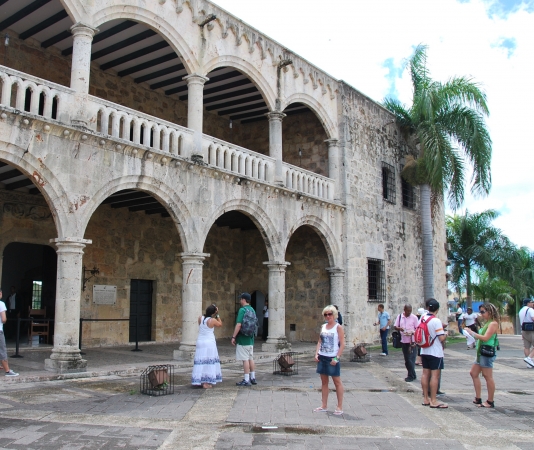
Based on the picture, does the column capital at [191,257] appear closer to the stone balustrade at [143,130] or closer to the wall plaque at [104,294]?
the stone balustrade at [143,130]

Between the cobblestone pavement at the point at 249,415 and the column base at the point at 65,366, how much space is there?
0.64 ft

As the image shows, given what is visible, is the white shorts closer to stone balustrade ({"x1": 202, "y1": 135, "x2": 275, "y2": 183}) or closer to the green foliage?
stone balustrade ({"x1": 202, "y1": 135, "x2": 275, "y2": 183})

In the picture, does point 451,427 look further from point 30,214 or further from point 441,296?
point 441,296

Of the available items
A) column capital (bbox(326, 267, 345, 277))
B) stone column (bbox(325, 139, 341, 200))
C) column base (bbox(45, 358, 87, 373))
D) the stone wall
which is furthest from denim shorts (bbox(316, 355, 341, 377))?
stone column (bbox(325, 139, 341, 200))

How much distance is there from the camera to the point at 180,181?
1084cm

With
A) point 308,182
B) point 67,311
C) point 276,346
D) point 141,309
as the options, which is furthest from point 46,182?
point 308,182

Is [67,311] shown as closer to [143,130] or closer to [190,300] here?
[190,300]

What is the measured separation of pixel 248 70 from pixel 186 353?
673 cm

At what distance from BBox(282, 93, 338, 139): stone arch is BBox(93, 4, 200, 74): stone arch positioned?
347 cm

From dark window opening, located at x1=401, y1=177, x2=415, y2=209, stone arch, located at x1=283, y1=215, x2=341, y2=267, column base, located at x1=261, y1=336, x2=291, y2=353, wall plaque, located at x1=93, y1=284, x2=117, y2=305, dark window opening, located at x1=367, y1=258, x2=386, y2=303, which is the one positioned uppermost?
dark window opening, located at x1=401, y1=177, x2=415, y2=209

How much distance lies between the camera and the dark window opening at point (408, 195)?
19516 millimetres

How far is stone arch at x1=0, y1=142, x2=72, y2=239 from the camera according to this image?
817cm

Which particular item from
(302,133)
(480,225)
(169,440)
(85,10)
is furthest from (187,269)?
(480,225)

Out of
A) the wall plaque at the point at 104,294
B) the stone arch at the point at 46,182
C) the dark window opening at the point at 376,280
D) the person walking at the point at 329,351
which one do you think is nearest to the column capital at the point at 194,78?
the stone arch at the point at 46,182
